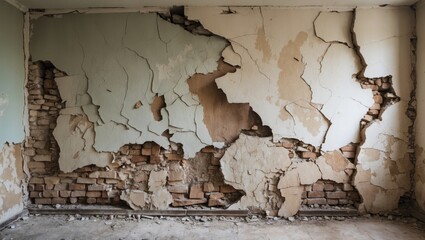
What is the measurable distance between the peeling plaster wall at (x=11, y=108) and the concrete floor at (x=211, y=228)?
0.24 meters

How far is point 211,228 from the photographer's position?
9.77ft

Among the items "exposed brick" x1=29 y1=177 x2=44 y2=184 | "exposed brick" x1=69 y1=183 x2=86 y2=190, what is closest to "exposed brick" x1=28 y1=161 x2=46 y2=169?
"exposed brick" x1=29 y1=177 x2=44 y2=184

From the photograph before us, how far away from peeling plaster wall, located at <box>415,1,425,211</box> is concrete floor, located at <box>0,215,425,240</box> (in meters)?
0.31

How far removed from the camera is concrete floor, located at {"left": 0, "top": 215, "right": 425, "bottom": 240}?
2.78 metres

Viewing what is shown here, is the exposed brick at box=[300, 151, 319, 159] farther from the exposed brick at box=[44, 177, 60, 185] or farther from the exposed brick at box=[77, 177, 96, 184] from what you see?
the exposed brick at box=[44, 177, 60, 185]

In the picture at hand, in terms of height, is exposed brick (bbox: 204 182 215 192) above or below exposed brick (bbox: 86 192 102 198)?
above

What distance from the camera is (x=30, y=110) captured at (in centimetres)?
332

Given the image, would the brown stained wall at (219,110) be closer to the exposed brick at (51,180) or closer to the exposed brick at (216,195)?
the exposed brick at (216,195)

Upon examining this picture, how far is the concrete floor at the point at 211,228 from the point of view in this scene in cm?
278

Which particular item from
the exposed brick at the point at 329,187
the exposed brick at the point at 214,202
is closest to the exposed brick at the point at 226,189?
the exposed brick at the point at 214,202

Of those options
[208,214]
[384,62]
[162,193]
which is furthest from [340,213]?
[162,193]

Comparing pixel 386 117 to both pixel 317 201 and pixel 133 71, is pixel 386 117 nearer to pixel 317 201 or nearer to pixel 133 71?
pixel 317 201

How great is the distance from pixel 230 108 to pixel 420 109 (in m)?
1.78

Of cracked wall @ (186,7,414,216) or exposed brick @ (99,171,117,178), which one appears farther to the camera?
exposed brick @ (99,171,117,178)
